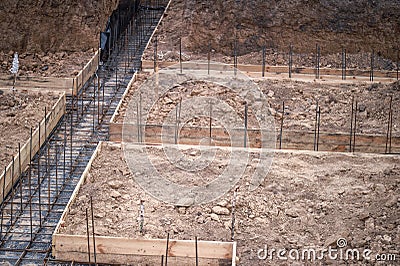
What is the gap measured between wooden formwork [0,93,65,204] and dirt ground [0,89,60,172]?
0.16 meters

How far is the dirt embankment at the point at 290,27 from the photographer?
53.9ft

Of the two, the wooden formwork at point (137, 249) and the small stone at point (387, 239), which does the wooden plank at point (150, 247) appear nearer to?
the wooden formwork at point (137, 249)

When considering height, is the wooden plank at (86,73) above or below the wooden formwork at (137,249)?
above

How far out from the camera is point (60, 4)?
1652 centimetres

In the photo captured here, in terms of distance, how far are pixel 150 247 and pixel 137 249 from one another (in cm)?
16

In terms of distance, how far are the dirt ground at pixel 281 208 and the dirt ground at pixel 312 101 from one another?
128 centimetres

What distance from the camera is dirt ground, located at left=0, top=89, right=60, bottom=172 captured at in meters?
12.1

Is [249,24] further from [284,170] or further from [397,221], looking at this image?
[397,221]

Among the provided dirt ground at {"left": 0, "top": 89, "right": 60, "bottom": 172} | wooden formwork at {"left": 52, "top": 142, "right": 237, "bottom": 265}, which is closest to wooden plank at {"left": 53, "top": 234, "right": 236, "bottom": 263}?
wooden formwork at {"left": 52, "top": 142, "right": 237, "bottom": 265}

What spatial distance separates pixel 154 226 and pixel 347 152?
3803mm

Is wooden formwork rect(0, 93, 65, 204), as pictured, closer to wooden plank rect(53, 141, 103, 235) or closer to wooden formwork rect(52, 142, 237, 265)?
wooden plank rect(53, 141, 103, 235)

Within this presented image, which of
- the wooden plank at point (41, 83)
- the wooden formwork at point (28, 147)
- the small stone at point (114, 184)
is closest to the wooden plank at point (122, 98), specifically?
the wooden formwork at point (28, 147)

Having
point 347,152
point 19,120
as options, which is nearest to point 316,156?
point 347,152

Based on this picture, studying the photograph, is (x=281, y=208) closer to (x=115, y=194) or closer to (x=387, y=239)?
(x=387, y=239)
